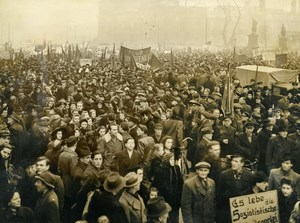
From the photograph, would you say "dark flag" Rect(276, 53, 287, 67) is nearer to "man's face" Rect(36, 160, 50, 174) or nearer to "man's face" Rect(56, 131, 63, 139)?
"man's face" Rect(56, 131, 63, 139)

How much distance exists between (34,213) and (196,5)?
2996 mm

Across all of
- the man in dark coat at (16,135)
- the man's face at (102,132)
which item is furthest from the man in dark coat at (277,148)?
the man in dark coat at (16,135)

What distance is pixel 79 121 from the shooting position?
4.72 metres

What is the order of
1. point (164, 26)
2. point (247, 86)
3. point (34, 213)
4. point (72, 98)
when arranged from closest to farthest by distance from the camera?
point (34, 213)
point (72, 98)
point (164, 26)
point (247, 86)

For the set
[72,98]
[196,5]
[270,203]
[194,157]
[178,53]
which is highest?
[196,5]

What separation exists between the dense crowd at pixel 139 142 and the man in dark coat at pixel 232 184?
0.04 feet

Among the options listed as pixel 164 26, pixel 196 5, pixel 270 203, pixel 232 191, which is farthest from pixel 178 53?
pixel 270 203

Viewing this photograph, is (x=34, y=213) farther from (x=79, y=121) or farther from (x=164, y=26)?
(x=164, y=26)

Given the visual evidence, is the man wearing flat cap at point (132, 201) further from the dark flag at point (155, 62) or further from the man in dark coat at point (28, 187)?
the dark flag at point (155, 62)

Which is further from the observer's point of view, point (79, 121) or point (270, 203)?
point (270, 203)

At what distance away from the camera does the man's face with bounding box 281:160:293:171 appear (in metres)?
5.36

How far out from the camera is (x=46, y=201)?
176 inches

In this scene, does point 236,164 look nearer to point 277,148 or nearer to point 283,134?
point 277,148

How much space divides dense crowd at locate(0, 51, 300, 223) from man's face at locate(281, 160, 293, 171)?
0.04ft
